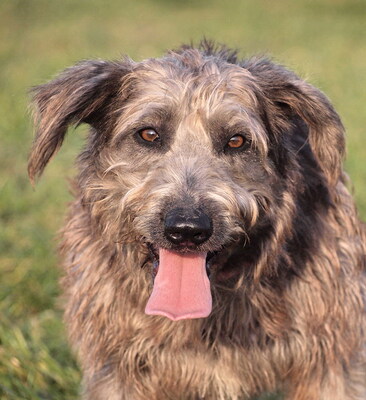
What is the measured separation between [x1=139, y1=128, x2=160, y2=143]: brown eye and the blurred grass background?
0.73m

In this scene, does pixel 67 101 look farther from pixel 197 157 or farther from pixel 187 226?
pixel 187 226

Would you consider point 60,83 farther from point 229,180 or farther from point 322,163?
point 322,163

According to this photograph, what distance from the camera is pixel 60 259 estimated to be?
158 inches

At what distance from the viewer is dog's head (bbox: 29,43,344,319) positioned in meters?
3.10

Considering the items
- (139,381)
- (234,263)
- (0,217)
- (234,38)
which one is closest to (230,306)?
(234,263)

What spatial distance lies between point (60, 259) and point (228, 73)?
1.30m

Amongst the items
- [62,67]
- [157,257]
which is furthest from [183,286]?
[62,67]

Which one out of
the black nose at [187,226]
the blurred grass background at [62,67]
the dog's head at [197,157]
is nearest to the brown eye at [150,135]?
the dog's head at [197,157]

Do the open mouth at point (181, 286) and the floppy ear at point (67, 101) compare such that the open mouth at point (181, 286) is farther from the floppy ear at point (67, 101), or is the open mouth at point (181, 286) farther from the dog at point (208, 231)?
the floppy ear at point (67, 101)

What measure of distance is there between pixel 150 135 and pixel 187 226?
19.2 inches

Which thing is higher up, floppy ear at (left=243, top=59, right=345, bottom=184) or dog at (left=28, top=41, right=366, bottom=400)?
floppy ear at (left=243, top=59, right=345, bottom=184)

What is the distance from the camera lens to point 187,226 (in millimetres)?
2945

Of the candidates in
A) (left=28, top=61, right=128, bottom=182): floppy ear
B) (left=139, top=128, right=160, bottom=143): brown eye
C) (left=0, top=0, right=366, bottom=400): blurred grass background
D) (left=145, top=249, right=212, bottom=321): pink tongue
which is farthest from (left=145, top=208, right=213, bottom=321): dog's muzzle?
(left=0, top=0, right=366, bottom=400): blurred grass background

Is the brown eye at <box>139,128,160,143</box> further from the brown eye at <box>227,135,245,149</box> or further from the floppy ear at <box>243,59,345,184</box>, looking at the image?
the floppy ear at <box>243,59,345,184</box>
